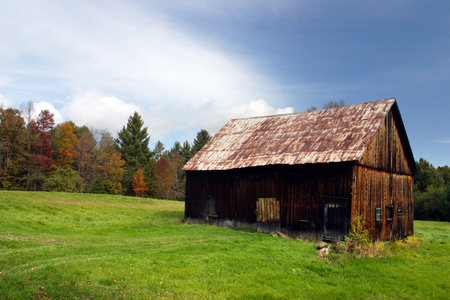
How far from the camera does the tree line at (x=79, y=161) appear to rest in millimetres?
46500

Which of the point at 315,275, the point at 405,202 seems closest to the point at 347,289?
the point at 315,275

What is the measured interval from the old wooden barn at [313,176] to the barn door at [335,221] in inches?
2.0

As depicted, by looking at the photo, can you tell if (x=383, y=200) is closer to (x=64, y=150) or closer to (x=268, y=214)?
(x=268, y=214)

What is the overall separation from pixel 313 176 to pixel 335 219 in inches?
103

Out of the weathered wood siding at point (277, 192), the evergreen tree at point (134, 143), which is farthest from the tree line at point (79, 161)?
the weathered wood siding at point (277, 192)

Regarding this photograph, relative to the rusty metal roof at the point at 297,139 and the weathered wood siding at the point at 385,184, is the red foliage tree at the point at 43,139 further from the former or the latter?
the weathered wood siding at the point at 385,184

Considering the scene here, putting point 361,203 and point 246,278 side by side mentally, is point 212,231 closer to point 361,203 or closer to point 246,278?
point 361,203

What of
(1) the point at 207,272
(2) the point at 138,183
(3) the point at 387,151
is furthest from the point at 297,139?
(2) the point at 138,183

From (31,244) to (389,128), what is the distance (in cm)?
2026

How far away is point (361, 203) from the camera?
1809cm

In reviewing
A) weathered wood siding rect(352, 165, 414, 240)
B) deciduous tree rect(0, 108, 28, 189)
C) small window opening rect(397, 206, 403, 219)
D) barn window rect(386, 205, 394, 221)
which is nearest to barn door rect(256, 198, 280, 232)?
weathered wood siding rect(352, 165, 414, 240)

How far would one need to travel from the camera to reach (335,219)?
17891 mm

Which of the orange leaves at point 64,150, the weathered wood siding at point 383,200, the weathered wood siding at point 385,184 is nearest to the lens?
the weathered wood siding at point 383,200

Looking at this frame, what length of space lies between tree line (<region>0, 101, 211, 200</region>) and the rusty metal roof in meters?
30.3
